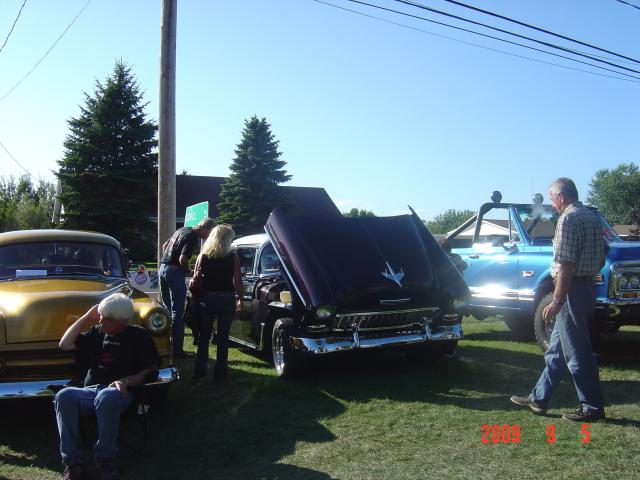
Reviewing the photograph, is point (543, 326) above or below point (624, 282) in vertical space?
below

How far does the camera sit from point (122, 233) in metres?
30.2

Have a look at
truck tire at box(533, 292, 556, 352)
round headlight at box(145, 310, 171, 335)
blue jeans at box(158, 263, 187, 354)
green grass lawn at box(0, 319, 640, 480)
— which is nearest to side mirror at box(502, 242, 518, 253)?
truck tire at box(533, 292, 556, 352)

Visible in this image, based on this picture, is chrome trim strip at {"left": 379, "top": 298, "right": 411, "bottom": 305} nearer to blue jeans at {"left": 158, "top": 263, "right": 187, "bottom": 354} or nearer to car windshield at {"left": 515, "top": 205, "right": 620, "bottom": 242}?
blue jeans at {"left": 158, "top": 263, "right": 187, "bottom": 354}

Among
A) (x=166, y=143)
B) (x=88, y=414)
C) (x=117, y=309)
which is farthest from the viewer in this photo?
(x=166, y=143)

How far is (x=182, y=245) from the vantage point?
24.3 ft

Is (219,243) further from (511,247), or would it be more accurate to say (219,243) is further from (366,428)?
(511,247)

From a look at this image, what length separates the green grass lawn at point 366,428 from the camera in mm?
3852

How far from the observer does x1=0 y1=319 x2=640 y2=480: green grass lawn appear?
3.85 metres

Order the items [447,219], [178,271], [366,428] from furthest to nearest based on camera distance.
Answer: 1. [447,219]
2. [178,271]
3. [366,428]

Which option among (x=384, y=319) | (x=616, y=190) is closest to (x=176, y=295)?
(x=384, y=319)

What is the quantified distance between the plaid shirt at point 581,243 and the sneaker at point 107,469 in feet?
11.8

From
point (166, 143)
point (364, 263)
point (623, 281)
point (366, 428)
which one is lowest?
point (366, 428)

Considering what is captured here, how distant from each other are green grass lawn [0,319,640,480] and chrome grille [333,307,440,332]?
2.05 ft

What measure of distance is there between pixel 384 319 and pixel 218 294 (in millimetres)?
1859
